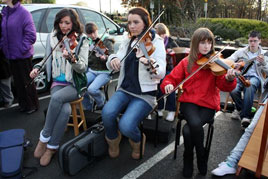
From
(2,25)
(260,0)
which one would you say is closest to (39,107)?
(2,25)

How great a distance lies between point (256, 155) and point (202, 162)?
1.53 feet

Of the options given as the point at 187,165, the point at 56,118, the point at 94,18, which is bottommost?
the point at 187,165

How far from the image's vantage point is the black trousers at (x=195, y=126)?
6.99ft

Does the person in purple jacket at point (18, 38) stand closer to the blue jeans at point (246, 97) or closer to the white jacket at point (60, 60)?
the white jacket at point (60, 60)

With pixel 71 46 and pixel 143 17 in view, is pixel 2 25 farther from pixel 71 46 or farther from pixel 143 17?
pixel 143 17

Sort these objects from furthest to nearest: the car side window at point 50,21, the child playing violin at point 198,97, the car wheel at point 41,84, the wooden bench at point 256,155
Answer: the car wheel at point 41,84
the car side window at point 50,21
the child playing violin at point 198,97
the wooden bench at point 256,155

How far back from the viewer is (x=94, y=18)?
195 inches

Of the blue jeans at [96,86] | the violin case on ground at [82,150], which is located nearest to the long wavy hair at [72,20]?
the blue jeans at [96,86]

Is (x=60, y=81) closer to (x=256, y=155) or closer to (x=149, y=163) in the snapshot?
(x=149, y=163)

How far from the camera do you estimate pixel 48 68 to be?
2.75m

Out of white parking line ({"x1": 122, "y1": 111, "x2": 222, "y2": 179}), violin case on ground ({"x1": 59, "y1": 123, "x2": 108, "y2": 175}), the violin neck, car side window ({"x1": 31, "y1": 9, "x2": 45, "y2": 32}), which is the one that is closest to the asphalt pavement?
white parking line ({"x1": 122, "y1": 111, "x2": 222, "y2": 179})

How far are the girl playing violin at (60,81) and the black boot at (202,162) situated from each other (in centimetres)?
138

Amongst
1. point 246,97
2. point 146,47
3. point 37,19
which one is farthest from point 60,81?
point 246,97

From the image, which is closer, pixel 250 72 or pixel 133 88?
pixel 133 88
